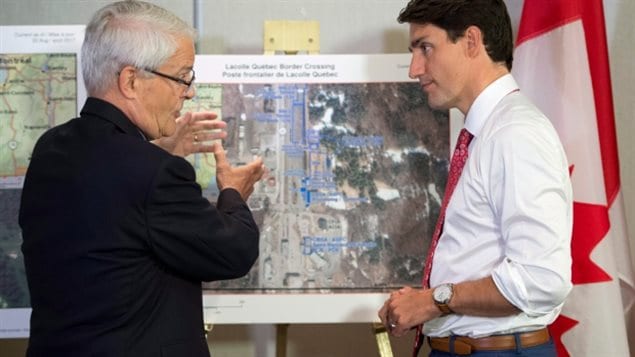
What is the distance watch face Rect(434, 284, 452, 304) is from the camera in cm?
173

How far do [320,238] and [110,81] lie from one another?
3.35 feet

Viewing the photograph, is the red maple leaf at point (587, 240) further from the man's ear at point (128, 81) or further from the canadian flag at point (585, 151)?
the man's ear at point (128, 81)

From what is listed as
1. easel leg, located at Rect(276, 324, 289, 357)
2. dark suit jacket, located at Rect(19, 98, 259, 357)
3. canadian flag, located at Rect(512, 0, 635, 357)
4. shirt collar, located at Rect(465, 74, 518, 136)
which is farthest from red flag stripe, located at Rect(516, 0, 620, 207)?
dark suit jacket, located at Rect(19, 98, 259, 357)

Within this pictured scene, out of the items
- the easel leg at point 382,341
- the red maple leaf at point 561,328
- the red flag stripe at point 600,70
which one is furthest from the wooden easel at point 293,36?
the red maple leaf at point 561,328

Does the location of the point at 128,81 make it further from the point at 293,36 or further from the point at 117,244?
the point at 293,36

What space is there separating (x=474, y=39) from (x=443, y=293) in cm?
60

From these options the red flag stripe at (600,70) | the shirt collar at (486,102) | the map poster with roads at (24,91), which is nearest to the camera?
the shirt collar at (486,102)

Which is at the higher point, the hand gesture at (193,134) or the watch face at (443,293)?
the hand gesture at (193,134)

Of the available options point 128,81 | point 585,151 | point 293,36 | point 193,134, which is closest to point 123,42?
point 128,81

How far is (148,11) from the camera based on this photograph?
66.4 inches

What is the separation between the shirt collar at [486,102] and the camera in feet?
6.15

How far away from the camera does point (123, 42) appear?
1.65 metres

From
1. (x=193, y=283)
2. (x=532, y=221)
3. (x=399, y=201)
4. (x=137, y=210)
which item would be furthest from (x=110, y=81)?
(x=399, y=201)

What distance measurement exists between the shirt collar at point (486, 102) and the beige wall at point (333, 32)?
121 centimetres
